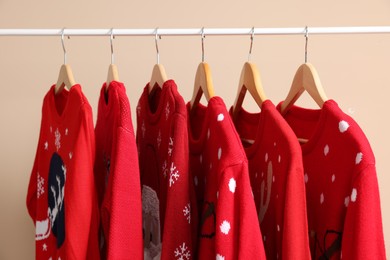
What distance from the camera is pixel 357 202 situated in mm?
589

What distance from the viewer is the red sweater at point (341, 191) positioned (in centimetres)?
59

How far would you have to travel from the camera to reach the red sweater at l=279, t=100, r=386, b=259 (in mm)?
587

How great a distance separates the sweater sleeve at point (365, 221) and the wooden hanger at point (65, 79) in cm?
48

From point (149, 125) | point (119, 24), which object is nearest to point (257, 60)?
point (119, 24)

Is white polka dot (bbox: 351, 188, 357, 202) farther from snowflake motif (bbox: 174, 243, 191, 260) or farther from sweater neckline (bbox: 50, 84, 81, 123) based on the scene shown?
sweater neckline (bbox: 50, 84, 81, 123)

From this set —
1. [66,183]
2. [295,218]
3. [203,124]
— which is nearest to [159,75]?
[203,124]

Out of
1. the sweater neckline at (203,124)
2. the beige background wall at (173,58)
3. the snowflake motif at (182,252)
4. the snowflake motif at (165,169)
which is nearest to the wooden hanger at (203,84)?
the sweater neckline at (203,124)

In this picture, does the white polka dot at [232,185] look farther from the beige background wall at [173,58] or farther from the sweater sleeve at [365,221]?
the beige background wall at [173,58]

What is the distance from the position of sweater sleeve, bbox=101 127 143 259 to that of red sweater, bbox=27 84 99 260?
1.6 inches

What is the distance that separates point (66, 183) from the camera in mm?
686

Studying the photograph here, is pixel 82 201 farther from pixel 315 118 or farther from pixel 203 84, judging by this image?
pixel 315 118

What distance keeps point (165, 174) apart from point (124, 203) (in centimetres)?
14

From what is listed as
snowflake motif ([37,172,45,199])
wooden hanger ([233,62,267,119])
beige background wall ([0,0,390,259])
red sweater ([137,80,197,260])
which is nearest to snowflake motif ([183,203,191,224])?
red sweater ([137,80,197,260])

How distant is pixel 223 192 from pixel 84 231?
0.72ft
